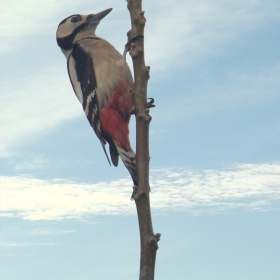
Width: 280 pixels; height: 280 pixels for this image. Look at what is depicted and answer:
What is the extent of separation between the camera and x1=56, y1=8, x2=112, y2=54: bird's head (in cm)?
478

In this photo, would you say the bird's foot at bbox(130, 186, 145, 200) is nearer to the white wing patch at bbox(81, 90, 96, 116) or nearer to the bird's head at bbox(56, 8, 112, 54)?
the white wing patch at bbox(81, 90, 96, 116)

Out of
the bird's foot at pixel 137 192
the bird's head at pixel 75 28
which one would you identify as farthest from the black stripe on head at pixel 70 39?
the bird's foot at pixel 137 192

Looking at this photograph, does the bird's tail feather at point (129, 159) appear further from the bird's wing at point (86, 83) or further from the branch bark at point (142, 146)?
the branch bark at point (142, 146)

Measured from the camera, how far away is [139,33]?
2.80m

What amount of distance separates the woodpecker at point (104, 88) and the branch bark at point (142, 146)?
1.12m

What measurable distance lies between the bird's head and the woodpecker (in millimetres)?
38

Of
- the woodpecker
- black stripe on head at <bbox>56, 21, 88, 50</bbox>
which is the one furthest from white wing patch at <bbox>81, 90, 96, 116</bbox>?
black stripe on head at <bbox>56, 21, 88, 50</bbox>

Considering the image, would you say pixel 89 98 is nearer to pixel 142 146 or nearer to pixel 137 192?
pixel 142 146

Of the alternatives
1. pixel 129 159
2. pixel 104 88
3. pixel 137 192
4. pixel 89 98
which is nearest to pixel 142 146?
pixel 137 192

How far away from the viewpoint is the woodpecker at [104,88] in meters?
4.07

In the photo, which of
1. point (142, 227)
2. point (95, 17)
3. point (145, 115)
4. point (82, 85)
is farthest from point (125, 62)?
point (142, 227)

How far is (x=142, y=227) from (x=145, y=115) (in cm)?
63

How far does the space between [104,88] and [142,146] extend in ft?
5.72

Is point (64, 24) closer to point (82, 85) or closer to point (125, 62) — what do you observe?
point (82, 85)
